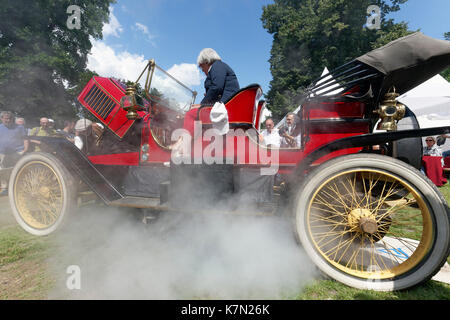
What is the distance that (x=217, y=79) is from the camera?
2146 mm

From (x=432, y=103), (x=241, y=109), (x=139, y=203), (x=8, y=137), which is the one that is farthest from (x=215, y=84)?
(x=432, y=103)

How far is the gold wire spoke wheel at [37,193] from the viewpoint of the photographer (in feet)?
7.39

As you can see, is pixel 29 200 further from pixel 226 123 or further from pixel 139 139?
pixel 226 123

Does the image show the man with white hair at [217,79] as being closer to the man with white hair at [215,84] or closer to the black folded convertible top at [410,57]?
the man with white hair at [215,84]

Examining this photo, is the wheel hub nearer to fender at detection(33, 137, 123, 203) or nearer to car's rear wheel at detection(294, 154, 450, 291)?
car's rear wheel at detection(294, 154, 450, 291)

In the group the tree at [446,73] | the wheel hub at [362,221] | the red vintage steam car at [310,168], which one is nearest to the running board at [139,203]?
the red vintage steam car at [310,168]

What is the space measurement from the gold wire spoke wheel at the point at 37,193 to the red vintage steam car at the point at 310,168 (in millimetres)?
13

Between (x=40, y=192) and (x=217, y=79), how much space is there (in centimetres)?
237

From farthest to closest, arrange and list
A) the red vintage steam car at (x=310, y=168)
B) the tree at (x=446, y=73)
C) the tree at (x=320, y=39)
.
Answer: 1. the tree at (x=446, y=73)
2. the tree at (x=320, y=39)
3. the red vintage steam car at (x=310, y=168)

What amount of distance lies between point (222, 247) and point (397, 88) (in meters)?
2.11

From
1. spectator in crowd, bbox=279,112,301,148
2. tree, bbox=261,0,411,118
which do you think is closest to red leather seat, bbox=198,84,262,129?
spectator in crowd, bbox=279,112,301,148

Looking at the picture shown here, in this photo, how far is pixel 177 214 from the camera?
2.12m

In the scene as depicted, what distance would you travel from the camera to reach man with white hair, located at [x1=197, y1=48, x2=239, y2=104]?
7.06 feet
